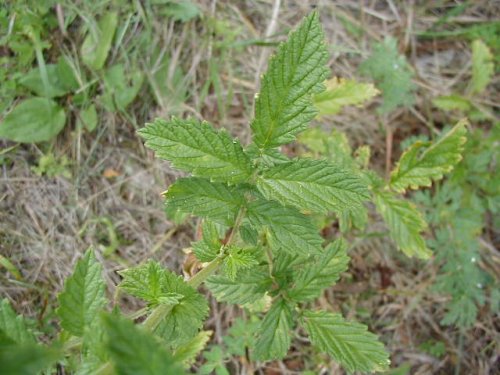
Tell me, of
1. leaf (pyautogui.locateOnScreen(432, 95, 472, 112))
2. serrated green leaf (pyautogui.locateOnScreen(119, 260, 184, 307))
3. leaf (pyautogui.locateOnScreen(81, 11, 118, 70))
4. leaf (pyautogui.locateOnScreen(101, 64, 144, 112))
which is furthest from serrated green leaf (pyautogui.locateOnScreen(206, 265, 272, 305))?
leaf (pyautogui.locateOnScreen(432, 95, 472, 112))

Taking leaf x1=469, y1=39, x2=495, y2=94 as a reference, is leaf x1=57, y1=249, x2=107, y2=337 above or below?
below

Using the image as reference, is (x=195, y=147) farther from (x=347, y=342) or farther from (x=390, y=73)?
(x=390, y=73)

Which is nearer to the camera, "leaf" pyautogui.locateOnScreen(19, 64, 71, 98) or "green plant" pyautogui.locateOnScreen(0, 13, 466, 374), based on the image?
"green plant" pyautogui.locateOnScreen(0, 13, 466, 374)

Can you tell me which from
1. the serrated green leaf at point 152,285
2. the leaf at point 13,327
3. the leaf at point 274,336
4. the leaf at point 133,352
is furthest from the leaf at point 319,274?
the leaf at point 133,352

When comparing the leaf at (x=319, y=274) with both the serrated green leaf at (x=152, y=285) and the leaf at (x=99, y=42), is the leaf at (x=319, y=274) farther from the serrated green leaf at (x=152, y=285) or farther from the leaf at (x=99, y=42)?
the leaf at (x=99, y=42)

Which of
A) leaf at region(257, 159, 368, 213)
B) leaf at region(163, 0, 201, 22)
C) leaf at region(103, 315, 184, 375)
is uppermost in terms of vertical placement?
leaf at region(103, 315, 184, 375)

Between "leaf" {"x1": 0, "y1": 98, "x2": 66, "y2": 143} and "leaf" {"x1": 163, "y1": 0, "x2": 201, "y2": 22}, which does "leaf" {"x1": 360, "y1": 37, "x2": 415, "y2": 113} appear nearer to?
"leaf" {"x1": 163, "y1": 0, "x2": 201, "y2": 22}

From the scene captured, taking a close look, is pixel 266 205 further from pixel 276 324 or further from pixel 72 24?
pixel 72 24

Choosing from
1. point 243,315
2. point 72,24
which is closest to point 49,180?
point 72,24
